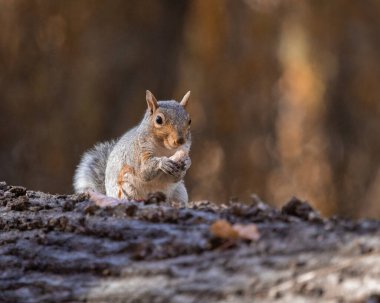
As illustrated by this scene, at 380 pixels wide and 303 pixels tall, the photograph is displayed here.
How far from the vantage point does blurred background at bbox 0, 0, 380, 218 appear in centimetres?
674

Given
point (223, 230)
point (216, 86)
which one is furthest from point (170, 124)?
point (216, 86)

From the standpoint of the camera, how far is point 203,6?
23.9ft

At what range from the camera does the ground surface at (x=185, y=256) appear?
1.62 metres

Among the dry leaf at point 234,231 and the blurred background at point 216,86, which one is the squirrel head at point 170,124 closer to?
the dry leaf at point 234,231

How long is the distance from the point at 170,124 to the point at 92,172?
2.05 ft

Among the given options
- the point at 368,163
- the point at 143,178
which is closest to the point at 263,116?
the point at 368,163

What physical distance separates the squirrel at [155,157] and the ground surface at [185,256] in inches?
35.1

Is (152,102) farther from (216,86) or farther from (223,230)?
(216,86)

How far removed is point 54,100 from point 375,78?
98.3 inches

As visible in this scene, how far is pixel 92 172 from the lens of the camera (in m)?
3.64

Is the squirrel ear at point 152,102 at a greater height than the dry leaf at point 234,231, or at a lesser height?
greater

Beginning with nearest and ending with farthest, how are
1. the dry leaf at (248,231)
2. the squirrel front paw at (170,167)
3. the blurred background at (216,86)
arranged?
the dry leaf at (248,231) < the squirrel front paw at (170,167) < the blurred background at (216,86)

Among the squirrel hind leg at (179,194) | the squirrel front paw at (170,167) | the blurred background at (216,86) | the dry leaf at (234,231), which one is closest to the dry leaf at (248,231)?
the dry leaf at (234,231)

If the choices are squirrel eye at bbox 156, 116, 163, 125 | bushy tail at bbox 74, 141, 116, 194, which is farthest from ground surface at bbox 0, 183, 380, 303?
bushy tail at bbox 74, 141, 116, 194
